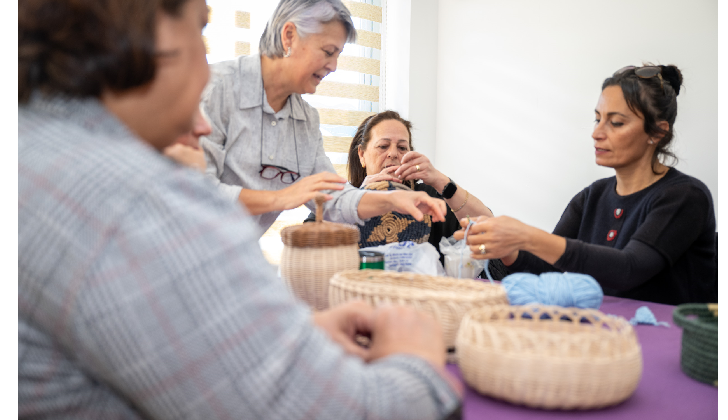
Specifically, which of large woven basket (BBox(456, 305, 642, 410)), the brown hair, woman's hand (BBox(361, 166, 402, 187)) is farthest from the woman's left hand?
the brown hair

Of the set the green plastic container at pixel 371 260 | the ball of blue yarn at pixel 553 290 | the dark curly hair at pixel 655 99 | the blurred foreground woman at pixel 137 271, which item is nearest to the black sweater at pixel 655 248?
the dark curly hair at pixel 655 99

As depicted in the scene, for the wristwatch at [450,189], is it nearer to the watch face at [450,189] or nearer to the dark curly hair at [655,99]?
Result: the watch face at [450,189]

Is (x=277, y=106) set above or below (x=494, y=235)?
above

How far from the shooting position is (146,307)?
1.36 ft

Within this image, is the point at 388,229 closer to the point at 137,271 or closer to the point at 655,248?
the point at 655,248

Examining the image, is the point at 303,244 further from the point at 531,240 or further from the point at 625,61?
the point at 625,61

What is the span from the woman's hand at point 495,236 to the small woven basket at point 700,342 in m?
0.55

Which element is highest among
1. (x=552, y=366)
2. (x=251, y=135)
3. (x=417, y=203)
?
(x=251, y=135)

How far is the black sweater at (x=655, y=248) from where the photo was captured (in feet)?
4.76

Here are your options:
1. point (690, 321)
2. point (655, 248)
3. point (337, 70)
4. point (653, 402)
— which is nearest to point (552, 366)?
point (653, 402)

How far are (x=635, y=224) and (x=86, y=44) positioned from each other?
5.84 ft

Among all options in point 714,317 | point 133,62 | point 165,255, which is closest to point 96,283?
point 165,255

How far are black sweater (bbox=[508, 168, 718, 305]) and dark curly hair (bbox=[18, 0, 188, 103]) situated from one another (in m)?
1.26

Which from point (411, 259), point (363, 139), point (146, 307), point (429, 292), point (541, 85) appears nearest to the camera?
point (146, 307)
